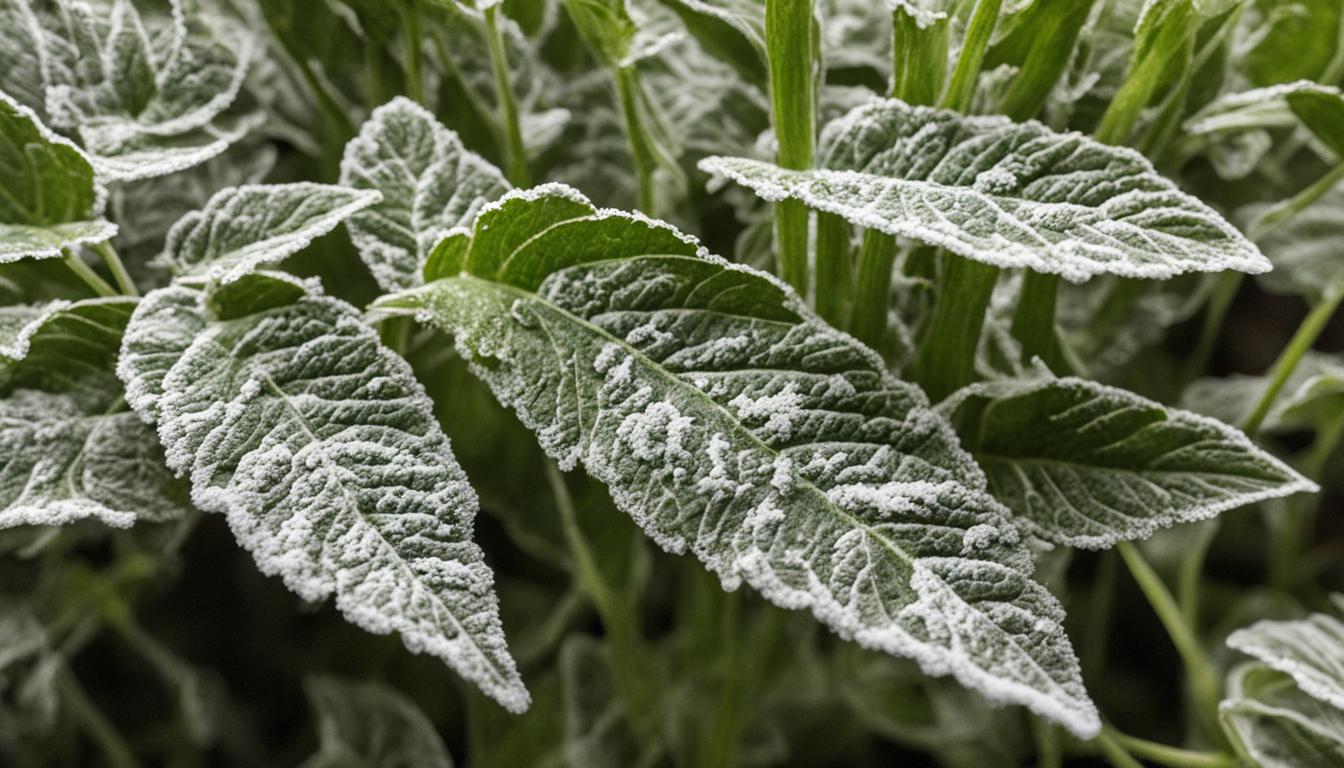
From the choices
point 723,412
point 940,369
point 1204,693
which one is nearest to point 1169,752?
point 1204,693

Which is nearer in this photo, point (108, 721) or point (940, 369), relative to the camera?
point (940, 369)

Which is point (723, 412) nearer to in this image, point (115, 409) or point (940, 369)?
point (940, 369)

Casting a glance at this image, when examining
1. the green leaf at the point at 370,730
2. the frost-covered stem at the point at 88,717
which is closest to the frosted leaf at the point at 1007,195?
the green leaf at the point at 370,730

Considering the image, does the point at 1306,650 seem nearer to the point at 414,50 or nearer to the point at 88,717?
the point at 414,50

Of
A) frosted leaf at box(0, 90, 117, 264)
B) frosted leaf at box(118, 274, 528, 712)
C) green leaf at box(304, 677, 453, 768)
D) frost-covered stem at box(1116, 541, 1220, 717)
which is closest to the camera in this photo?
frosted leaf at box(118, 274, 528, 712)

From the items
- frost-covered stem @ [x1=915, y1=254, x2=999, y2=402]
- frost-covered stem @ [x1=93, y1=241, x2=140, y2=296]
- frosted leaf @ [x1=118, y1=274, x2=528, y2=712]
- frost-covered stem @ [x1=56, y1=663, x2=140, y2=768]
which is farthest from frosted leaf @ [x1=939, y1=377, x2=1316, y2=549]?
frost-covered stem @ [x1=56, y1=663, x2=140, y2=768]

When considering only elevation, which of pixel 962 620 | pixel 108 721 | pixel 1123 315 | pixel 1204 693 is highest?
pixel 962 620

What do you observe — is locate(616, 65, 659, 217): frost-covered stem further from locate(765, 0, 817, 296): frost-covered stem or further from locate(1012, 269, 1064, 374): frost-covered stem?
locate(1012, 269, 1064, 374): frost-covered stem
